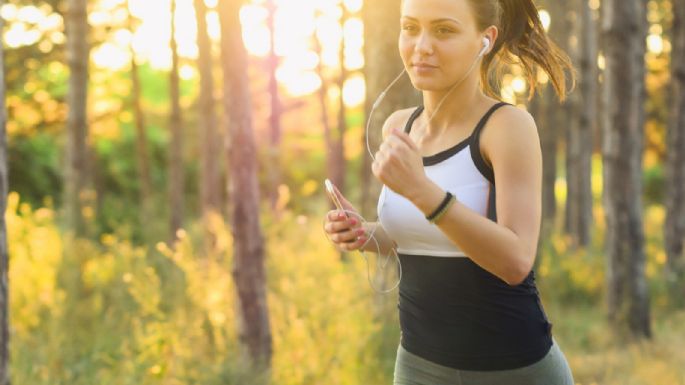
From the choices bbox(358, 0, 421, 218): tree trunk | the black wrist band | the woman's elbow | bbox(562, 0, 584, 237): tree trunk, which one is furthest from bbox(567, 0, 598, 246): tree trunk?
the black wrist band

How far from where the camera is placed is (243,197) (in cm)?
684

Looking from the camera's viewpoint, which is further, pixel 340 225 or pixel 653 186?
pixel 653 186

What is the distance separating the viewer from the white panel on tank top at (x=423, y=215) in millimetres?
2389

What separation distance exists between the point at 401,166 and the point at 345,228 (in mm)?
627

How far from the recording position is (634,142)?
873 cm

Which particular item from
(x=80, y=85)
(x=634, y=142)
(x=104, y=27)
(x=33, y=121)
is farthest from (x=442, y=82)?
(x=33, y=121)

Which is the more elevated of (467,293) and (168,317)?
(467,293)

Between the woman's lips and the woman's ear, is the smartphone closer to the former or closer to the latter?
the woman's lips

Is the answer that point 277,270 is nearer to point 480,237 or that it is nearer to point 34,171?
point 480,237

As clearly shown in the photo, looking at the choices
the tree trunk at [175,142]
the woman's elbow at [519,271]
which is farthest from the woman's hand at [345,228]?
the tree trunk at [175,142]

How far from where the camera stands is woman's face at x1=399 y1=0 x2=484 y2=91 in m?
2.47

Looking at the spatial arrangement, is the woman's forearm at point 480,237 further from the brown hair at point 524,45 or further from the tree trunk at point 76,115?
the tree trunk at point 76,115

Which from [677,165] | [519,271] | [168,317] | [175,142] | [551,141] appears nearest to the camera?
[519,271]

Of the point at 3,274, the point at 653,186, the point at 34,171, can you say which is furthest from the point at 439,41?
the point at 653,186
